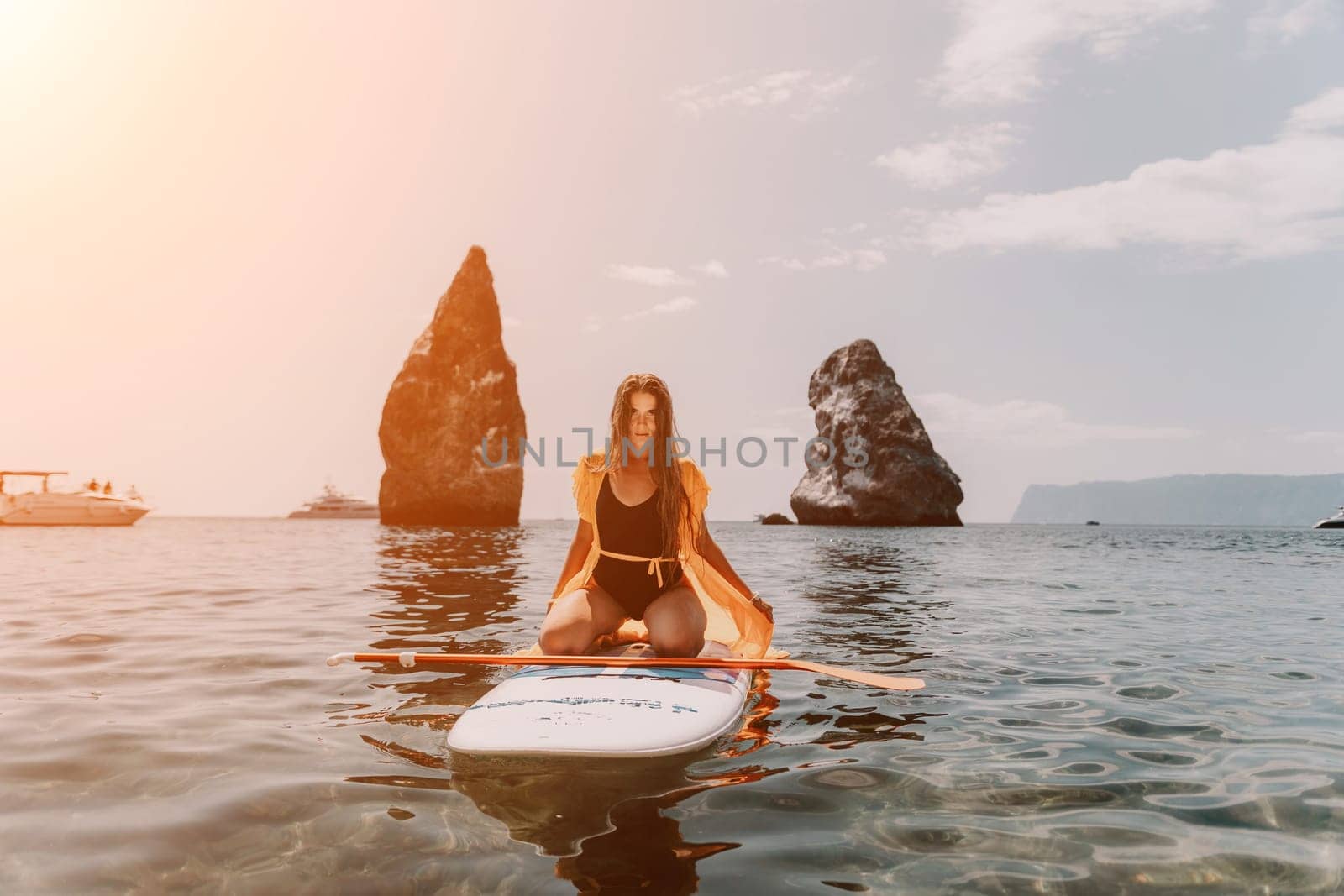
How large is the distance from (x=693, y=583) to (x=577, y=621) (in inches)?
46.6

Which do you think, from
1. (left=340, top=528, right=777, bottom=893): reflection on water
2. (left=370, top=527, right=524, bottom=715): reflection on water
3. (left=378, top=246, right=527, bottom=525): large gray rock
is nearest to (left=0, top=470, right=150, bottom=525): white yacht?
(left=378, top=246, right=527, bottom=525): large gray rock

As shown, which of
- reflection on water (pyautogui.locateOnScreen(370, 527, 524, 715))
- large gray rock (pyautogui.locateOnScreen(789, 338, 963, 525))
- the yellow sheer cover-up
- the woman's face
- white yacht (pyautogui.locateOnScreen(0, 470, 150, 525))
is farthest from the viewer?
large gray rock (pyautogui.locateOnScreen(789, 338, 963, 525))

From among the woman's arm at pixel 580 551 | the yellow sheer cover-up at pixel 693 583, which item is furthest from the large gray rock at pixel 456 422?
the woman's arm at pixel 580 551

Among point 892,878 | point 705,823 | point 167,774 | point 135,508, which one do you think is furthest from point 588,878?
point 135,508

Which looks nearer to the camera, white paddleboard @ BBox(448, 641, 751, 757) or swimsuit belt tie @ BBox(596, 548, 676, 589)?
white paddleboard @ BBox(448, 641, 751, 757)

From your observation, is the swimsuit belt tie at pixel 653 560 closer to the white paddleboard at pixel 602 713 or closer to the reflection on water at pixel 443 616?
the white paddleboard at pixel 602 713

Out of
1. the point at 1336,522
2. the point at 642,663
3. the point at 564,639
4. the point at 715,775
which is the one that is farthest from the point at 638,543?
the point at 1336,522

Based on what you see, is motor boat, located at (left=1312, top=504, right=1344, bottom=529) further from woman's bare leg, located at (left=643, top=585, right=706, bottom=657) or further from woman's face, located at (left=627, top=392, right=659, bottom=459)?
woman's face, located at (left=627, top=392, right=659, bottom=459)

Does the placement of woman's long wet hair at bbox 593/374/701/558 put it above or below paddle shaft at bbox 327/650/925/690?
above

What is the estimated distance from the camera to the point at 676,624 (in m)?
5.98

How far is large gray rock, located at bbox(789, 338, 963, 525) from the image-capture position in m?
89.1

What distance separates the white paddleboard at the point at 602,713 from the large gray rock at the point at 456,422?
79.2m

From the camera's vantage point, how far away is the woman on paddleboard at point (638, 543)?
602cm

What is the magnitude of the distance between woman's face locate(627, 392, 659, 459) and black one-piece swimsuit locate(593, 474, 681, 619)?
17.2 inches
